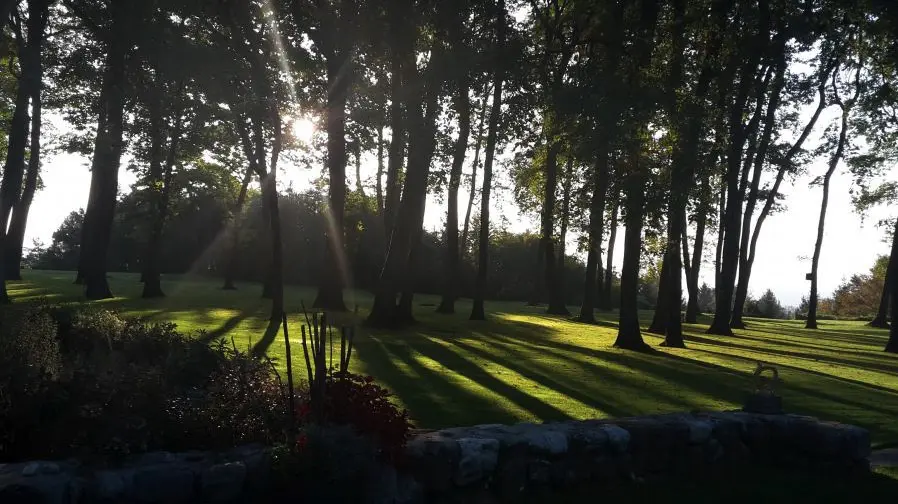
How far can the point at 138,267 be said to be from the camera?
202 ft

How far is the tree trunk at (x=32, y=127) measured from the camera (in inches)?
797

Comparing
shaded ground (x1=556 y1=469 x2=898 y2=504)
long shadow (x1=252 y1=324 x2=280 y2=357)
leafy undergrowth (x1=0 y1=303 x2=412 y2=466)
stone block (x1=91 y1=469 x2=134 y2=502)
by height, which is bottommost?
shaded ground (x1=556 y1=469 x2=898 y2=504)

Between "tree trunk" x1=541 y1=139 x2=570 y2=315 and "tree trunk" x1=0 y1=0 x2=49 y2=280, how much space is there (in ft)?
48.7

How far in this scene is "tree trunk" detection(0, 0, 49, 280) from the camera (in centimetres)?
2025

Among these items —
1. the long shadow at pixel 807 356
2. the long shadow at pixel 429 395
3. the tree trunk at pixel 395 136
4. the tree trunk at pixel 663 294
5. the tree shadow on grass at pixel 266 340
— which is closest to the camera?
the long shadow at pixel 429 395

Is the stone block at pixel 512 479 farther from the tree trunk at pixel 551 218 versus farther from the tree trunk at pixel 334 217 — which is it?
the tree trunk at pixel 334 217

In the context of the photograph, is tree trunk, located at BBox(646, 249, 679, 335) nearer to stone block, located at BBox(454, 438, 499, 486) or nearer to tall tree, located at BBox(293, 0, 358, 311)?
tall tree, located at BBox(293, 0, 358, 311)

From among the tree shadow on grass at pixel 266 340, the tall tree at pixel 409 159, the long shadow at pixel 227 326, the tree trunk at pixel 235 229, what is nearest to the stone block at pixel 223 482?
the tree shadow on grass at pixel 266 340

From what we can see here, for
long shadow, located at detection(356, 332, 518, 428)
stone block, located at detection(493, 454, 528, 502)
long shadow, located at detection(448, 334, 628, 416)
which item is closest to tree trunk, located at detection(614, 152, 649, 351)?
long shadow, located at detection(448, 334, 628, 416)

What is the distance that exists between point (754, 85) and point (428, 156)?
38.7 feet

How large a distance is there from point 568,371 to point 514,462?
27.7 feet

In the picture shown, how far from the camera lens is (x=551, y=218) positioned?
888 inches

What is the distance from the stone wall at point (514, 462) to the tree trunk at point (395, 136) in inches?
537

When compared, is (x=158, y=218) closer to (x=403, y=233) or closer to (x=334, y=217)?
(x=334, y=217)
